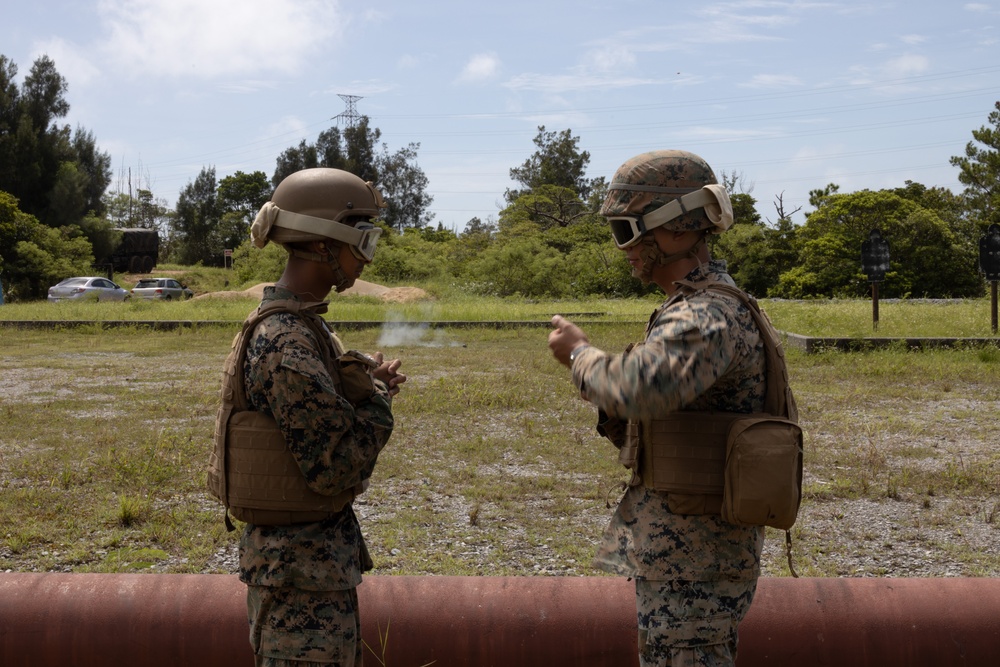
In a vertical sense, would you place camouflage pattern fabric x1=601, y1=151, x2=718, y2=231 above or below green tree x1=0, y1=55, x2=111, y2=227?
below

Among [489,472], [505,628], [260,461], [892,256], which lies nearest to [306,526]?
[260,461]

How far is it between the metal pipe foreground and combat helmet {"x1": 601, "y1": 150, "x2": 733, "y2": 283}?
1.21m

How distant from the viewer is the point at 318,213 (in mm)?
2436

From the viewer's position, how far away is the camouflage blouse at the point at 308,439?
2.22 m

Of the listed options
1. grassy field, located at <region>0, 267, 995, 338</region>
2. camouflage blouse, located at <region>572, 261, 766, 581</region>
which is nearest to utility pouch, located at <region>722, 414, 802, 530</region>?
camouflage blouse, located at <region>572, 261, 766, 581</region>

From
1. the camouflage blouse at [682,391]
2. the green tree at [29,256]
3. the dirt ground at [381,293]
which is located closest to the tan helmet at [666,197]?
the camouflage blouse at [682,391]

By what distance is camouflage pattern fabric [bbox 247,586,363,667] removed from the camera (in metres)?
2.30

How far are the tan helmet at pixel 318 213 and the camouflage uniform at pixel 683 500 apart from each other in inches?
26.5

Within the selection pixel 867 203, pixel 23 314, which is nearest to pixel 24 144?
pixel 23 314

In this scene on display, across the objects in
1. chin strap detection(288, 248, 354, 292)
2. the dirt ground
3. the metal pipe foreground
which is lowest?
the metal pipe foreground

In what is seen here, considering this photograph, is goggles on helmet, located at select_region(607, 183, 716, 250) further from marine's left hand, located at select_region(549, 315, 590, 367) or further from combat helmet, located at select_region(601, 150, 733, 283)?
marine's left hand, located at select_region(549, 315, 590, 367)

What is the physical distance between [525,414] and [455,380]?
2.18m

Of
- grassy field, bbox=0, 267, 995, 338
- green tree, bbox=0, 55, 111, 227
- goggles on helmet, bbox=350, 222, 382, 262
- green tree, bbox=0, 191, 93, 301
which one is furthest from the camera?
green tree, bbox=0, 55, 111, 227

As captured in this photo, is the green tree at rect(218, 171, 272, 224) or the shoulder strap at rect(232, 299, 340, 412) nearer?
the shoulder strap at rect(232, 299, 340, 412)
